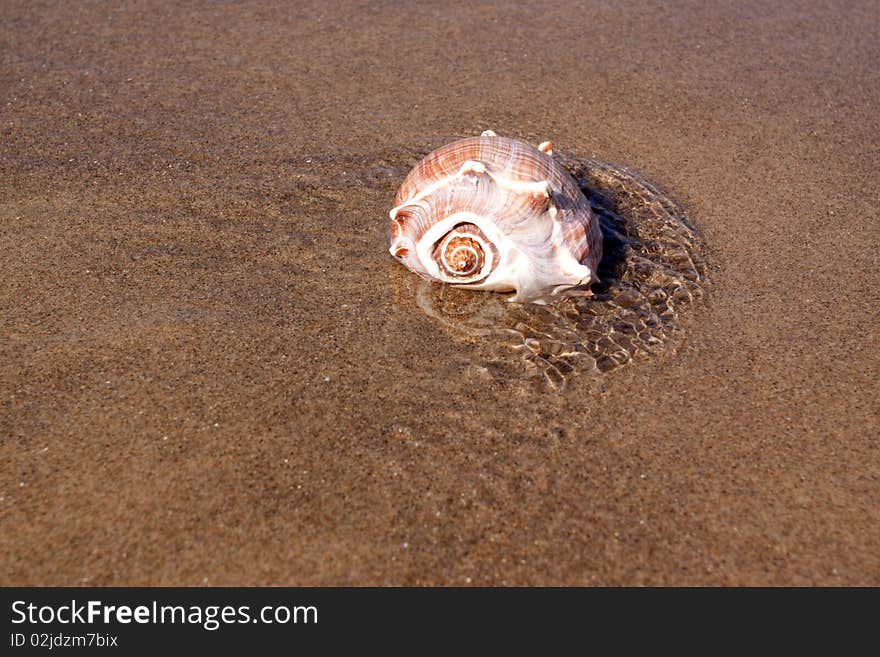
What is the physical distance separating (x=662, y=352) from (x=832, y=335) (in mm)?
881

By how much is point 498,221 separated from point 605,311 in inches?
29.6

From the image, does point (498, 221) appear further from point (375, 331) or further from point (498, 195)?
point (375, 331)

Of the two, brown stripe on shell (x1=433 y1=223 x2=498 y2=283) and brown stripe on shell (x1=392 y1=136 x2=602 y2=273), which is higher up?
brown stripe on shell (x1=392 y1=136 x2=602 y2=273)

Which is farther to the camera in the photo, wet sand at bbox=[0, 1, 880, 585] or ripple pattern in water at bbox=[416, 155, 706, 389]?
ripple pattern in water at bbox=[416, 155, 706, 389]

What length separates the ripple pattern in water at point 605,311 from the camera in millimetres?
3521

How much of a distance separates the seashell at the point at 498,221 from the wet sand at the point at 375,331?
36cm

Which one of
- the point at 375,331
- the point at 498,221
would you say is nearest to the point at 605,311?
the point at 498,221

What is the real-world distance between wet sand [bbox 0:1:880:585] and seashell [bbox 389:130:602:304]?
361mm

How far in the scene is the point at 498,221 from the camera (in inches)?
Result: 136

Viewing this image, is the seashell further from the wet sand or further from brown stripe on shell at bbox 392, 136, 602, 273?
the wet sand

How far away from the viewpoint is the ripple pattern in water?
11.6 feet

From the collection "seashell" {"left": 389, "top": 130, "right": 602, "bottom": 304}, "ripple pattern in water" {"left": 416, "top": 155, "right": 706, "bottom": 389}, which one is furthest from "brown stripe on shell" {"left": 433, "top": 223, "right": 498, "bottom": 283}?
"ripple pattern in water" {"left": 416, "top": 155, "right": 706, "bottom": 389}

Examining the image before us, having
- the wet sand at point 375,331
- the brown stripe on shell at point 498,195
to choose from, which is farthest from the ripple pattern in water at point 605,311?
the brown stripe on shell at point 498,195

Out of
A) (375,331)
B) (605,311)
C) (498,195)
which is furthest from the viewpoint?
(605,311)
